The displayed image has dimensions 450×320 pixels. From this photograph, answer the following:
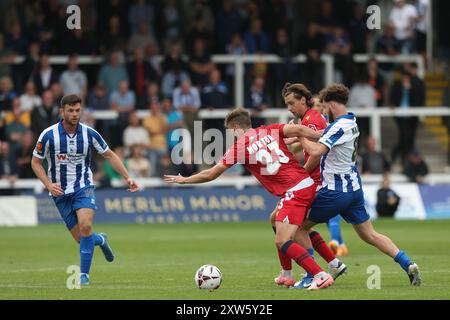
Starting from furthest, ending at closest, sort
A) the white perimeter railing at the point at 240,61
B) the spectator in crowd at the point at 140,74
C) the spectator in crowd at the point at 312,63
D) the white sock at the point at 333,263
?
the white perimeter railing at the point at 240,61 → the spectator in crowd at the point at 312,63 → the spectator in crowd at the point at 140,74 → the white sock at the point at 333,263

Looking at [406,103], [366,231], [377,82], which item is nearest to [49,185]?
[366,231]

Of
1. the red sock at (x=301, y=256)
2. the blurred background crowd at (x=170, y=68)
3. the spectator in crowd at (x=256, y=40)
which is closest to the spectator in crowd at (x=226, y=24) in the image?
the blurred background crowd at (x=170, y=68)

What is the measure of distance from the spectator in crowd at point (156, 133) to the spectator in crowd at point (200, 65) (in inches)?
56.1

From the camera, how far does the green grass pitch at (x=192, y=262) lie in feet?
39.9

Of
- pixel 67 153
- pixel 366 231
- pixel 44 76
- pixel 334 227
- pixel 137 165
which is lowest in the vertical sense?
pixel 137 165

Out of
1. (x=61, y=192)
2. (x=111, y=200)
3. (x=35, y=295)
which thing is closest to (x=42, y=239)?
(x=111, y=200)

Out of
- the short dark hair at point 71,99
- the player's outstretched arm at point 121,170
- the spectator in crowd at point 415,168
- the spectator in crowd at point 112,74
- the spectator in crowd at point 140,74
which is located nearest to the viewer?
the short dark hair at point 71,99

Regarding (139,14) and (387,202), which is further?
(139,14)

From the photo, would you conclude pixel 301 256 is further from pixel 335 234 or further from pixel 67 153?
pixel 335 234

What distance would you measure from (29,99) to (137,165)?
119 inches

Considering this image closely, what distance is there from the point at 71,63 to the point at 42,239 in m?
6.69

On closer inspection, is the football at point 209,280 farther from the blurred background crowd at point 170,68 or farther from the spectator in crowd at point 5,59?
the spectator in crowd at point 5,59

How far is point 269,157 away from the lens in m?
12.5
